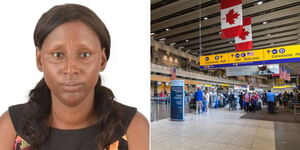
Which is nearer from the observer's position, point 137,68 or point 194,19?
point 137,68

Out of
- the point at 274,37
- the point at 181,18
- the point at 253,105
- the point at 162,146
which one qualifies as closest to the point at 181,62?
the point at 274,37

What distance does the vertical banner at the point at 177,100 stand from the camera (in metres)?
7.82

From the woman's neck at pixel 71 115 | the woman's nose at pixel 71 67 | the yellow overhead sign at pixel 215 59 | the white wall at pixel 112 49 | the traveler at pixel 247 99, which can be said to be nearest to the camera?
the woman's nose at pixel 71 67

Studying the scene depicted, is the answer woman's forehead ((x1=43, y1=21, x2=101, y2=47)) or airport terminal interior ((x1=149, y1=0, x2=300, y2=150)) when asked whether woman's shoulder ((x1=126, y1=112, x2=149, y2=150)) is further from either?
airport terminal interior ((x1=149, y1=0, x2=300, y2=150))

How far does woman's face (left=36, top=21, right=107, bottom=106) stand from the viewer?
0.65 meters

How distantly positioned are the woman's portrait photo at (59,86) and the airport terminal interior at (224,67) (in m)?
3.69

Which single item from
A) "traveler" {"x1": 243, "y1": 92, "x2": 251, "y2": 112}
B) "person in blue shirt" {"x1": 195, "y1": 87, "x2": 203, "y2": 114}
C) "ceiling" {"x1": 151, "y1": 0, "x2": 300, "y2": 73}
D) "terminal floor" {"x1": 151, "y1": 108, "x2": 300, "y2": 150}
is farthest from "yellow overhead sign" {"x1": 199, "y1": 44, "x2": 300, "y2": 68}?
"terminal floor" {"x1": 151, "y1": 108, "x2": 300, "y2": 150}

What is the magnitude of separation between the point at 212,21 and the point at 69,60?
14491 millimetres

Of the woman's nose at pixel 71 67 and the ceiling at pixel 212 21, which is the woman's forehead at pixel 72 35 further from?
the ceiling at pixel 212 21

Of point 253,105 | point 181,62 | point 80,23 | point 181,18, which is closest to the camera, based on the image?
point 80,23

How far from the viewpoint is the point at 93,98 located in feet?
2.71

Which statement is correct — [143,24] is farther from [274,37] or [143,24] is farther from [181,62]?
[181,62]

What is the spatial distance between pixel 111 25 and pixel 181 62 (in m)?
25.2

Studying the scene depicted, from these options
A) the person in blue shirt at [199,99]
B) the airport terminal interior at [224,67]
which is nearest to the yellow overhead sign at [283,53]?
the airport terminal interior at [224,67]
